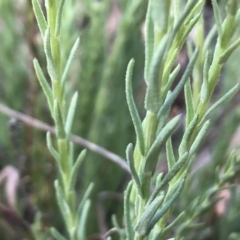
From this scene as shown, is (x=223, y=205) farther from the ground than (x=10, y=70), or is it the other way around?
(x=10, y=70)

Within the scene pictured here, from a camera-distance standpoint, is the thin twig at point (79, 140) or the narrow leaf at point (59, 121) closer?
the narrow leaf at point (59, 121)

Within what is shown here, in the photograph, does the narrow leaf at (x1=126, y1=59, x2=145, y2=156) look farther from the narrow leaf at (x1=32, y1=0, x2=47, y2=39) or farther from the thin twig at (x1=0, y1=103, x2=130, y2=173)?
the thin twig at (x1=0, y1=103, x2=130, y2=173)

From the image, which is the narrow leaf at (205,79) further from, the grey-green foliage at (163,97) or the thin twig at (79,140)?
the thin twig at (79,140)

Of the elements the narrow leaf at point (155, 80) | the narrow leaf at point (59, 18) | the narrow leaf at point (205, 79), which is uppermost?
the narrow leaf at point (59, 18)

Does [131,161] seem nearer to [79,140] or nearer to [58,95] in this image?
[58,95]

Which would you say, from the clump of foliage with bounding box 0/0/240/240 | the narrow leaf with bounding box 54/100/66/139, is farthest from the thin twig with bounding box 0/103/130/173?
the narrow leaf with bounding box 54/100/66/139

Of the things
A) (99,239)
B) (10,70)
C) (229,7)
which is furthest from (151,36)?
(10,70)

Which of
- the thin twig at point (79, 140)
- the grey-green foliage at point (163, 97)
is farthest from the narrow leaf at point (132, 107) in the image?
the thin twig at point (79, 140)

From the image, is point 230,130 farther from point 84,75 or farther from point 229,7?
point 229,7
